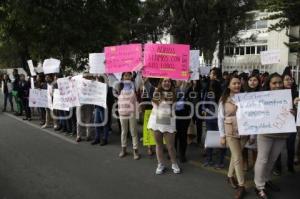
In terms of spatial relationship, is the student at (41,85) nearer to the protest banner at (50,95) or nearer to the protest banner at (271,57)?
the protest banner at (50,95)

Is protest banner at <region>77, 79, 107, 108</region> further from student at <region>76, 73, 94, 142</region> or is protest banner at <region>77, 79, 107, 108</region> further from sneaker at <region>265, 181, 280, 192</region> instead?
sneaker at <region>265, 181, 280, 192</region>

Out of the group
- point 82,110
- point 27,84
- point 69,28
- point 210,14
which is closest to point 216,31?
point 210,14

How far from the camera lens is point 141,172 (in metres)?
6.83

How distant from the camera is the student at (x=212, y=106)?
7199 millimetres

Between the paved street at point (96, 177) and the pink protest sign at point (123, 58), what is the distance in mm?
1802

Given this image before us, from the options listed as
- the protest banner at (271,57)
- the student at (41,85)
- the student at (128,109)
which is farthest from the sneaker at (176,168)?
the student at (41,85)

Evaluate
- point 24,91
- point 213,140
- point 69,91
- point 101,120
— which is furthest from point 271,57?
point 24,91

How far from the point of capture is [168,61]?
755cm

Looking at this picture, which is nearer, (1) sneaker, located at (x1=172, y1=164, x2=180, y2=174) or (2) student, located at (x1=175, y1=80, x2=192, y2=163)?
(1) sneaker, located at (x1=172, y1=164, x2=180, y2=174)

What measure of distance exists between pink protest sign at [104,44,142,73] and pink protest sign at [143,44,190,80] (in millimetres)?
457

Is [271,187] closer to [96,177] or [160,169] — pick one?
[160,169]

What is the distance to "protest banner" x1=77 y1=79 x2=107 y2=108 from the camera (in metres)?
8.98

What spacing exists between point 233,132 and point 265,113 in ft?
1.84

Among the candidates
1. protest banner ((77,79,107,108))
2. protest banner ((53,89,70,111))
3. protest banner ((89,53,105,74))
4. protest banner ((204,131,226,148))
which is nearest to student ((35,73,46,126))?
protest banner ((53,89,70,111))
